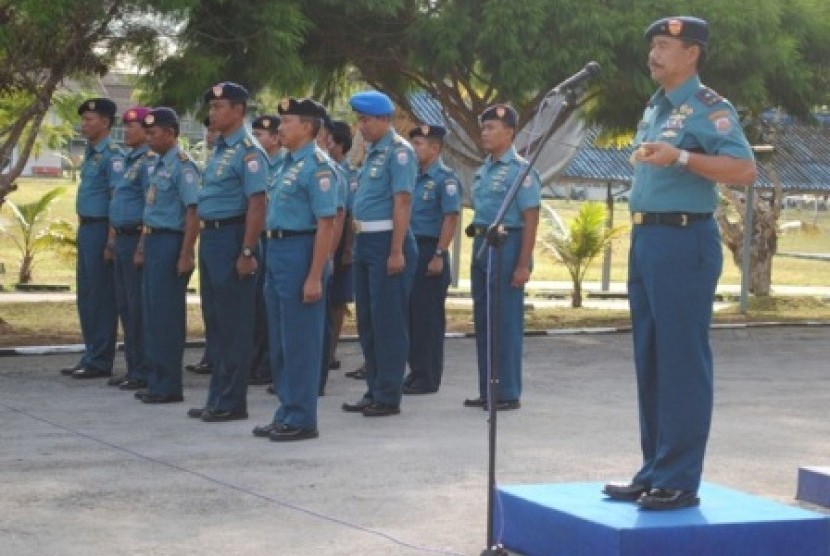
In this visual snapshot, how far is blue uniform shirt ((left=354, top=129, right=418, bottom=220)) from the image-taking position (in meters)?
10.9

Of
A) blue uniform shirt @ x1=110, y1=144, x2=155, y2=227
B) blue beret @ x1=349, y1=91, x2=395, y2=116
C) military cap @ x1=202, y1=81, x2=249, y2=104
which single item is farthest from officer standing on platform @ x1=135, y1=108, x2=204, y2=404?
blue beret @ x1=349, y1=91, x2=395, y2=116

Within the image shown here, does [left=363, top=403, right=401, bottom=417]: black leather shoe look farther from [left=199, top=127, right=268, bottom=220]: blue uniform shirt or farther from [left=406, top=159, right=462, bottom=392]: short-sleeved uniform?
[left=199, top=127, right=268, bottom=220]: blue uniform shirt

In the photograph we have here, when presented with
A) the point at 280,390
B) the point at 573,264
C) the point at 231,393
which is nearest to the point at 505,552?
the point at 280,390

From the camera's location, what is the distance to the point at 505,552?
656 cm

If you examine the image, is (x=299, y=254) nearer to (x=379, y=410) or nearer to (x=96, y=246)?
(x=379, y=410)

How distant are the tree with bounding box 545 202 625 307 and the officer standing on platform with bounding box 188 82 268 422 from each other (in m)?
13.6

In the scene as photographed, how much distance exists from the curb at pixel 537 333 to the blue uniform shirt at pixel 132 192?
2.49m

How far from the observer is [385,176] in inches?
431

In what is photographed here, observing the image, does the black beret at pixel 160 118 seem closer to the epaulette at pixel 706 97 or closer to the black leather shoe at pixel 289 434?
the black leather shoe at pixel 289 434

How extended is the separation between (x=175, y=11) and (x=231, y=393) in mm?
5643

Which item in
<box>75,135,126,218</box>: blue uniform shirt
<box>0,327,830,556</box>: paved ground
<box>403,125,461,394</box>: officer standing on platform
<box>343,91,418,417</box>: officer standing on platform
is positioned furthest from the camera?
<box>75,135,126,218</box>: blue uniform shirt

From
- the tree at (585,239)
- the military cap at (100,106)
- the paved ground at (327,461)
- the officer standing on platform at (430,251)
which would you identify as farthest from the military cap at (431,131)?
the tree at (585,239)

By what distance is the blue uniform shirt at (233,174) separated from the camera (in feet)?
34.1

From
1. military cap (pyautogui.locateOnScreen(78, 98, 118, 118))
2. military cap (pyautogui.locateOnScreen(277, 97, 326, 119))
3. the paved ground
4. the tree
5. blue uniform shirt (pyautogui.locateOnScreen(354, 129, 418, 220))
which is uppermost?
military cap (pyautogui.locateOnScreen(78, 98, 118, 118))
